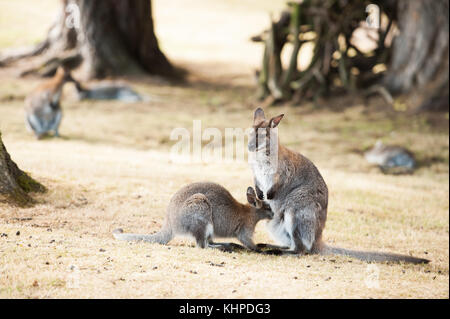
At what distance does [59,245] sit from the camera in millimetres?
6418

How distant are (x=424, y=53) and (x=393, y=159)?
5.06m

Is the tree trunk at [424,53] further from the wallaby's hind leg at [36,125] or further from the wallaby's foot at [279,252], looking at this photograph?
the wallaby's foot at [279,252]

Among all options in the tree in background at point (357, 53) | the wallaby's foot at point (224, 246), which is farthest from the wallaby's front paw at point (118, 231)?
the tree in background at point (357, 53)

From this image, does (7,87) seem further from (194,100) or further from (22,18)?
(22,18)

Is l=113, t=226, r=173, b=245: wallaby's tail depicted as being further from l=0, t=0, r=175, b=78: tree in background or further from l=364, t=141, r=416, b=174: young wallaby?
l=0, t=0, r=175, b=78: tree in background

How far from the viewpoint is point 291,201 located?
291 inches

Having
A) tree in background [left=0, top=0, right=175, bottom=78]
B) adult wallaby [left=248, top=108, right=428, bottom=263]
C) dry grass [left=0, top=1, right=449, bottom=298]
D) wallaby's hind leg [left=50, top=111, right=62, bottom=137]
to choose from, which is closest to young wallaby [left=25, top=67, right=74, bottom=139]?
wallaby's hind leg [left=50, top=111, right=62, bottom=137]

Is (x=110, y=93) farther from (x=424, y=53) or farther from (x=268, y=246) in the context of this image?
(x=268, y=246)

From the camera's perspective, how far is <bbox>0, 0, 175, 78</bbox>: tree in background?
22062 mm

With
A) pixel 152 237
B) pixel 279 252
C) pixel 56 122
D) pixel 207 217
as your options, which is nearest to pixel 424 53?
pixel 56 122

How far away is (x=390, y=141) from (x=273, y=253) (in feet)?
29.6

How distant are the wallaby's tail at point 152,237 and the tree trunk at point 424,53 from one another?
1216cm

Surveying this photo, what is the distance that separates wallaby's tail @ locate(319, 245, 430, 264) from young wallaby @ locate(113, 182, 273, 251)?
0.87 metres

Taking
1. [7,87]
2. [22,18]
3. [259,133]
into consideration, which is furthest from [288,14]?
[22,18]
